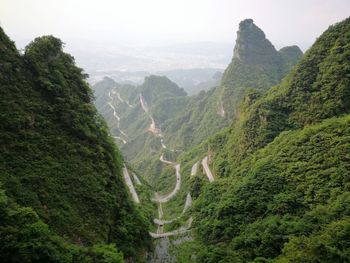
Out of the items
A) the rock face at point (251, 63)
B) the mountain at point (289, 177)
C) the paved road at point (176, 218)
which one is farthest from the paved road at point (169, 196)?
the rock face at point (251, 63)

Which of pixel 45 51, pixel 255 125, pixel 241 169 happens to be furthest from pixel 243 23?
pixel 45 51

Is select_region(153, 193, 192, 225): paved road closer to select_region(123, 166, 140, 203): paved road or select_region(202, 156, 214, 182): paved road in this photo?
select_region(123, 166, 140, 203): paved road

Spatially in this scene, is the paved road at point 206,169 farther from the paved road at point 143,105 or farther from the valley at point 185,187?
the paved road at point 143,105

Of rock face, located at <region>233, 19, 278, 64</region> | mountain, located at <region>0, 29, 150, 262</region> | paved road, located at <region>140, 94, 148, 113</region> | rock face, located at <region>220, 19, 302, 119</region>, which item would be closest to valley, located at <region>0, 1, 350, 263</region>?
mountain, located at <region>0, 29, 150, 262</region>

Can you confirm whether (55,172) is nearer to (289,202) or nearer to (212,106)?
(289,202)

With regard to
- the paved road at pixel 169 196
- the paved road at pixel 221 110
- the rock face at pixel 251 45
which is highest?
the rock face at pixel 251 45

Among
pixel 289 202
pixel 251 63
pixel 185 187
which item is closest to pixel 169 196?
pixel 185 187
